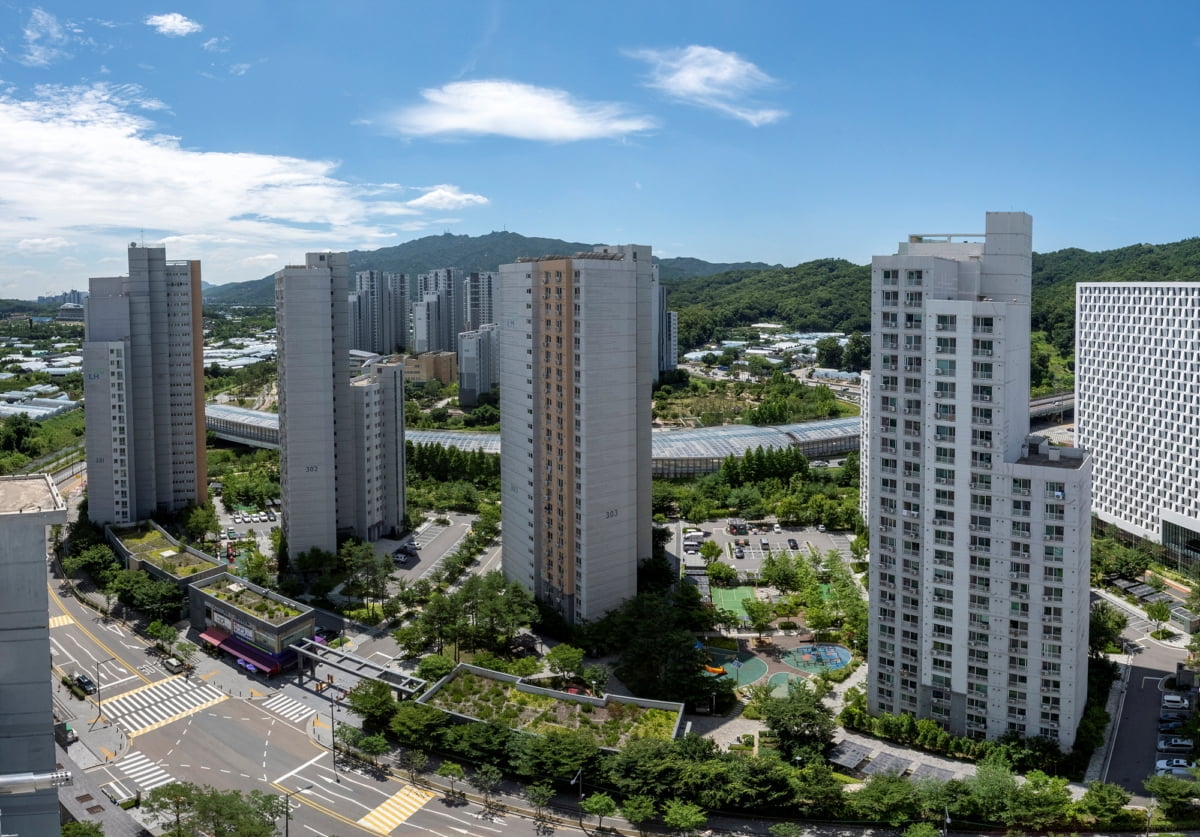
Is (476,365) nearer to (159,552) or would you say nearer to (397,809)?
(159,552)

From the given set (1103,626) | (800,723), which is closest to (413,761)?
(800,723)

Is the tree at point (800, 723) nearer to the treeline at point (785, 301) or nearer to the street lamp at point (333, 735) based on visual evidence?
the street lamp at point (333, 735)

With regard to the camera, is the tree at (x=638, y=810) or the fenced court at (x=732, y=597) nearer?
the tree at (x=638, y=810)

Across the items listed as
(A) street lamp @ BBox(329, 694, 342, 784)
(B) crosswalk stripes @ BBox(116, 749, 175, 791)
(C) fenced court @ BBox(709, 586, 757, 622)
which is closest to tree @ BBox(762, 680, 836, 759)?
(C) fenced court @ BBox(709, 586, 757, 622)

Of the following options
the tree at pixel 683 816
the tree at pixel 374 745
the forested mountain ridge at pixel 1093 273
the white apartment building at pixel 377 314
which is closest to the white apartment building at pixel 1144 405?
the tree at pixel 683 816

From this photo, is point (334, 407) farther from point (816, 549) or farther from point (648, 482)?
point (816, 549)

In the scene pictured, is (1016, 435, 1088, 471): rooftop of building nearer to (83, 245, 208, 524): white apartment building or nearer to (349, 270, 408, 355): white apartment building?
(83, 245, 208, 524): white apartment building
